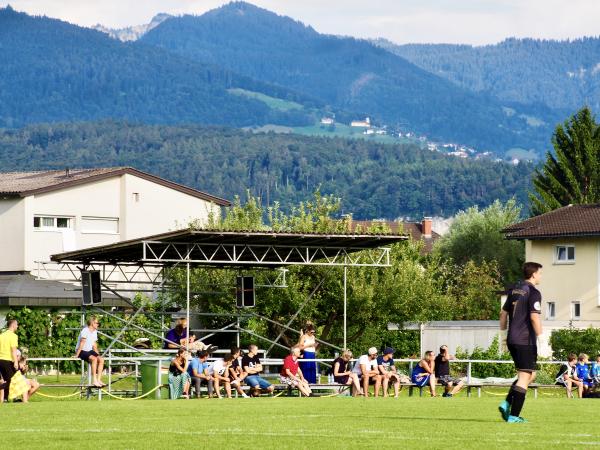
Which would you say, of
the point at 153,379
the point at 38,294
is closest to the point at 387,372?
the point at 153,379

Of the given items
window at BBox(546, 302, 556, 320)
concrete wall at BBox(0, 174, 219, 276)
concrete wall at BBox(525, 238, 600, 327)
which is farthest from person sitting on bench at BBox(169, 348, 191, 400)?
window at BBox(546, 302, 556, 320)

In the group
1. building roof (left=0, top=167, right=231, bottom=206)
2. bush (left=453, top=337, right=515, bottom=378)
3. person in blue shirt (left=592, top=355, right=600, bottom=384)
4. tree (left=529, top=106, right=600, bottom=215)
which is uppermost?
tree (left=529, top=106, right=600, bottom=215)

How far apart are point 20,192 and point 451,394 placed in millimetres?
36196

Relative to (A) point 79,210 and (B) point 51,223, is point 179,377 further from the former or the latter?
(A) point 79,210

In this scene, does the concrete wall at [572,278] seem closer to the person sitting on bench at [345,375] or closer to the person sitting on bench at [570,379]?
the person sitting on bench at [570,379]

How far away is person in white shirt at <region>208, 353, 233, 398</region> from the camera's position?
27406 millimetres

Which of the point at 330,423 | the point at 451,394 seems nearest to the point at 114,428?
the point at 330,423

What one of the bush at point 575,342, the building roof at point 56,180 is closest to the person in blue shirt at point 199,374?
the bush at point 575,342

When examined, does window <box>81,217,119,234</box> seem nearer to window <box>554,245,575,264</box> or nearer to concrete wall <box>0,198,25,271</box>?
concrete wall <box>0,198,25,271</box>

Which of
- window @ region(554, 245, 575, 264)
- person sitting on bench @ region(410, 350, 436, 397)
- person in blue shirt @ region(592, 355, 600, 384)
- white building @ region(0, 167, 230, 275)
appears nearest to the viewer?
person sitting on bench @ region(410, 350, 436, 397)

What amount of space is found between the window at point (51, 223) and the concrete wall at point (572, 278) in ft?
68.1

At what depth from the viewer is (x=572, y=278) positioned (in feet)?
210

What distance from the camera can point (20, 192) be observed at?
61844 mm

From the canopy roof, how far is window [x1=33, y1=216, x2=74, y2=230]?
28.5 m
